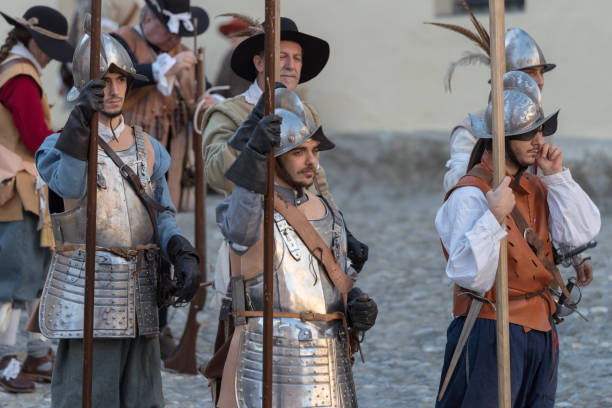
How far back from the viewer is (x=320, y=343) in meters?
3.91

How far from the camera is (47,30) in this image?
18.8 feet

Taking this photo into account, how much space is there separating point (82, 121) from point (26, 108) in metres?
1.84

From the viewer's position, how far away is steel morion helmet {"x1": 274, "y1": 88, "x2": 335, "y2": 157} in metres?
3.83

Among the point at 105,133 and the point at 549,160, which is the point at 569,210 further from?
the point at 105,133

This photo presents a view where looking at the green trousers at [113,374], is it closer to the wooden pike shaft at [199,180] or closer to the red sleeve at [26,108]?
the red sleeve at [26,108]

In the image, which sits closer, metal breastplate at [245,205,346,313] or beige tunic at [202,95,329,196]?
metal breastplate at [245,205,346,313]

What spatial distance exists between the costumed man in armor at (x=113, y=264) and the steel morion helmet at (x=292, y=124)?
0.74 meters

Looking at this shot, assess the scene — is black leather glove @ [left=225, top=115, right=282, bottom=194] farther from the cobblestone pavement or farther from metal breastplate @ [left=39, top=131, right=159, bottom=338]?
the cobblestone pavement

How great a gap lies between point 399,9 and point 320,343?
304 inches

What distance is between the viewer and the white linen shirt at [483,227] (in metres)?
3.87

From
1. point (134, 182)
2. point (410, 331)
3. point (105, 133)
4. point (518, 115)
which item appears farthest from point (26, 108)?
point (410, 331)

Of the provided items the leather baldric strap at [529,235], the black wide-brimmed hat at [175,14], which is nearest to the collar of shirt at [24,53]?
the black wide-brimmed hat at [175,14]

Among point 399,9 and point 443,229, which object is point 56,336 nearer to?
point 443,229

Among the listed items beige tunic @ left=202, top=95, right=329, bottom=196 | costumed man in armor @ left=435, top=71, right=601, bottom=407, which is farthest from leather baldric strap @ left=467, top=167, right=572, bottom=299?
beige tunic @ left=202, top=95, right=329, bottom=196
